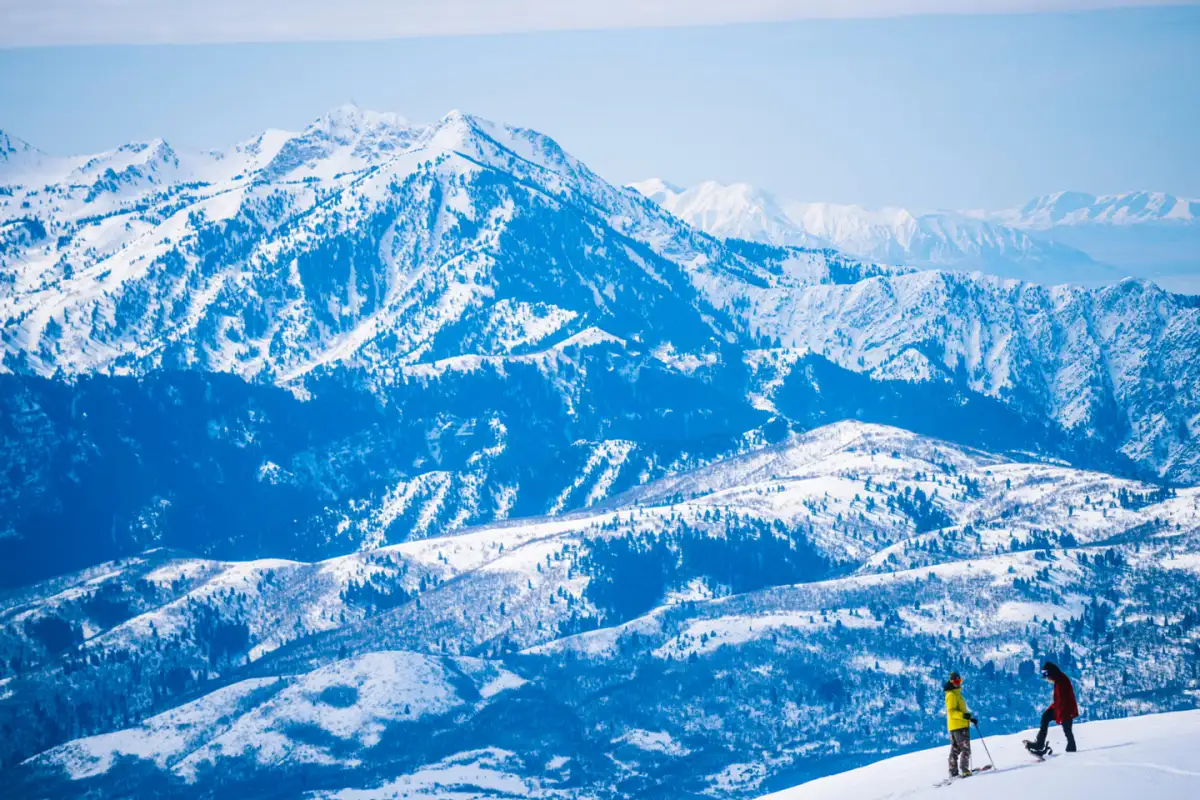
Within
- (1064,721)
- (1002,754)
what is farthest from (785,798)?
(1064,721)

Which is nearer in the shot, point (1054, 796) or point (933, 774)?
point (1054, 796)

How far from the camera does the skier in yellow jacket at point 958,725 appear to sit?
108 meters

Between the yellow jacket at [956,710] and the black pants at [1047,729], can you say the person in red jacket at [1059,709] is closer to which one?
the black pants at [1047,729]

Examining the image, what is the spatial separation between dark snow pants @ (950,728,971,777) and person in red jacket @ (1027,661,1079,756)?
4.48 meters

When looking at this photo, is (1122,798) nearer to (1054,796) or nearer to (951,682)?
(1054,796)

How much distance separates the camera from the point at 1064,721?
10850 cm

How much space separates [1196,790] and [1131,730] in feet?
70.1

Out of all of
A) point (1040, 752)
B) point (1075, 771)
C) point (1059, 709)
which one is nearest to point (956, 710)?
point (1059, 709)

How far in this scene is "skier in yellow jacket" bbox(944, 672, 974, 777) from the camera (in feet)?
355

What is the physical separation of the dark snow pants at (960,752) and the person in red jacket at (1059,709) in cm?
448

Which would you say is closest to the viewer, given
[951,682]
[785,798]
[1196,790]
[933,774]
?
[1196,790]

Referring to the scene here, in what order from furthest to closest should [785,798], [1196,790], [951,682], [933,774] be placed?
[785,798] → [933,774] → [951,682] → [1196,790]

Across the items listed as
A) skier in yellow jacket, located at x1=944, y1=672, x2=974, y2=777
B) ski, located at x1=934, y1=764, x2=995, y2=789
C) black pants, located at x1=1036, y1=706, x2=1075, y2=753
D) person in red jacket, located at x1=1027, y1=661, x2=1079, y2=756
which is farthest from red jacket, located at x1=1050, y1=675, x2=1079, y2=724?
ski, located at x1=934, y1=764, x2=995, y2=789

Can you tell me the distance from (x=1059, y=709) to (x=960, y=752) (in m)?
6.54
